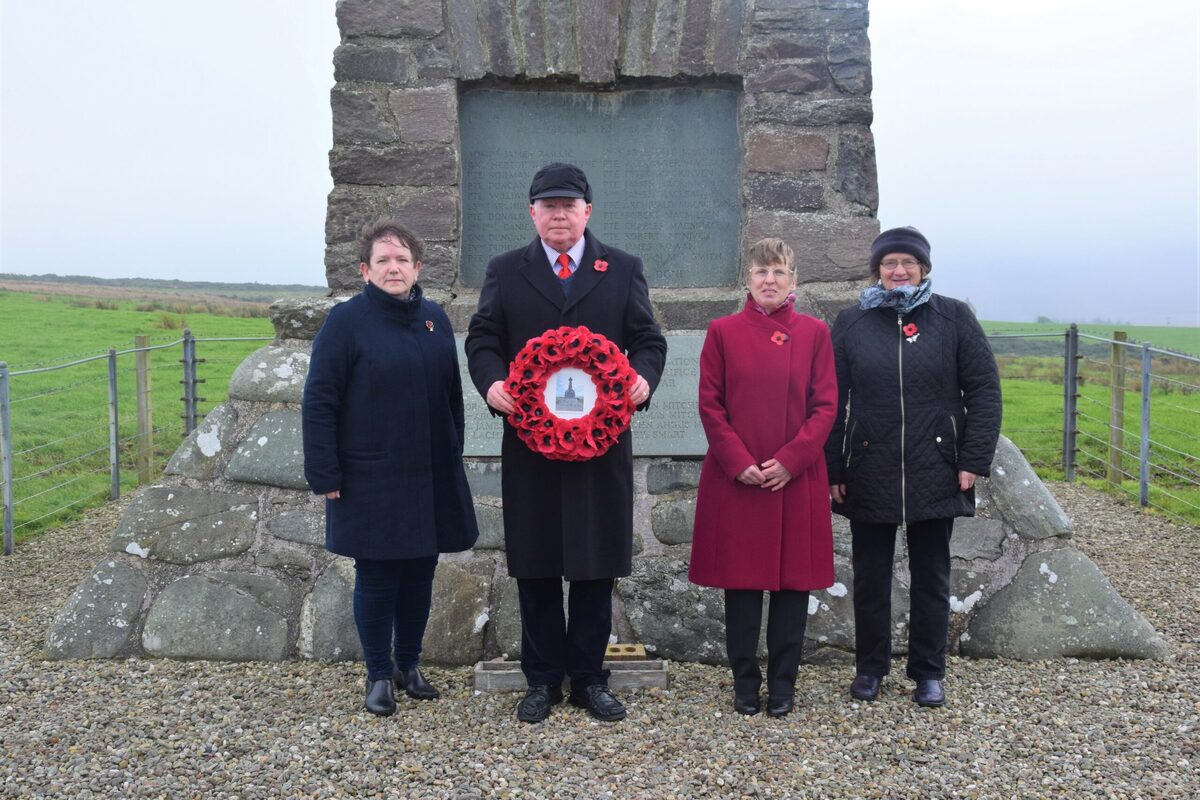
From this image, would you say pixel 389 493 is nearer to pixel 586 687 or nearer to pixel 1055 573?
pixel 586 687

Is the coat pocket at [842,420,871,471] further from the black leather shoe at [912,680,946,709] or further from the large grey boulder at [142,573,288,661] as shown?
the large grey boulder at [142,573,288,661]

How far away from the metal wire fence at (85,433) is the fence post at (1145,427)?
7787 millimetres

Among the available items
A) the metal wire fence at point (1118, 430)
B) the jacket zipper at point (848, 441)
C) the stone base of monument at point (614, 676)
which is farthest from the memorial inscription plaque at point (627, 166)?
the metal wire fence at point (1118, 430)

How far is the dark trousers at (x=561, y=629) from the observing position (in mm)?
3389

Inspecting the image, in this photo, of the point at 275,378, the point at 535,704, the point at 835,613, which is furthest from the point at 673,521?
the point at 275,378

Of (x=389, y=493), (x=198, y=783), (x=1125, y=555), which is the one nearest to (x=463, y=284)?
(x=389, y=493)

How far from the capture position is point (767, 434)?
3336 millimetres

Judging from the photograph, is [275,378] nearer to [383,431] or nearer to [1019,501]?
[383,431]

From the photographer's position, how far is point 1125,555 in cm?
626

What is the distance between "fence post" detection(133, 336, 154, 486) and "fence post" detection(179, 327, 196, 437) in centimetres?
33

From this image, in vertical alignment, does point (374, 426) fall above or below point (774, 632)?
above

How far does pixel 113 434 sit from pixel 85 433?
0.79 metres

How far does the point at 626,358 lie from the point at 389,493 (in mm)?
911

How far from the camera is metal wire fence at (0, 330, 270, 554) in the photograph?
7.47 m
